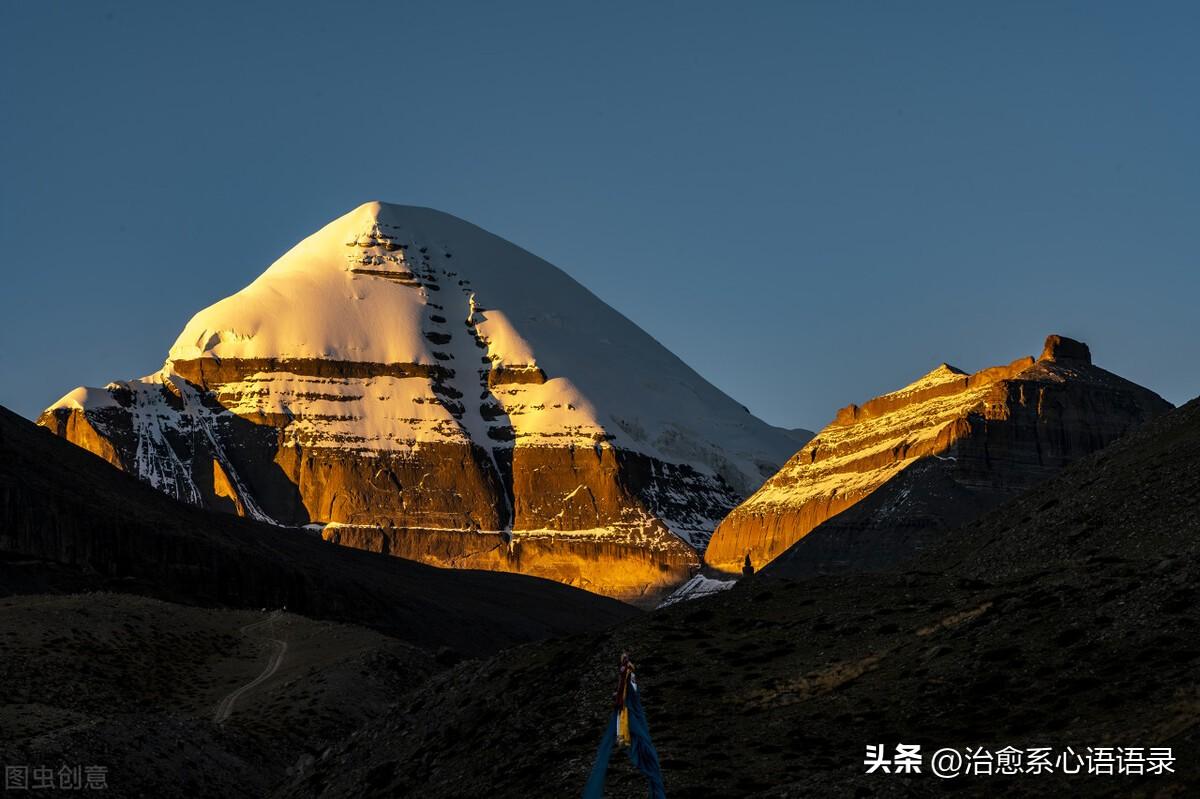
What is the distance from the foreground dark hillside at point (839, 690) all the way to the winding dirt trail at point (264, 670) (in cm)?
3203

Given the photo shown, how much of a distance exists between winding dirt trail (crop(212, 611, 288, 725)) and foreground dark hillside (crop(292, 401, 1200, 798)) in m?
32.0

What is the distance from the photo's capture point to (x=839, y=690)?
193 feet

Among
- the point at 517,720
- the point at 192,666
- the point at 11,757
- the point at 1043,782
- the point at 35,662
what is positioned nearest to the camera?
the point at 1043,782

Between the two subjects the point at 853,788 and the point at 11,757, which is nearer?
the point at 853,788

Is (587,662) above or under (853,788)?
above

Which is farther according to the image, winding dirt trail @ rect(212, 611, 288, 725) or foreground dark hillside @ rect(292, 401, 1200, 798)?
winding dirt trail @ rect(212, 611, 288, 725)

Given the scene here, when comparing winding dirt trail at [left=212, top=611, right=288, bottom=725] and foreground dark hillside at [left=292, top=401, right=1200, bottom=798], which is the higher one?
winding dirt trail at [left=212, top=611, right=288, bottom=725]

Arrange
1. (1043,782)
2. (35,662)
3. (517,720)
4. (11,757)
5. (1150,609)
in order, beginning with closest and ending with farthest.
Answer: (1043,782)
(1150,609)
(517,720)
(11,757)
(35,662)

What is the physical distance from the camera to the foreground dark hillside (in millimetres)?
48500

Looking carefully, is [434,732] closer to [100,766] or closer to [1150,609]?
[100,766]

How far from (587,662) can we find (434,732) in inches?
246

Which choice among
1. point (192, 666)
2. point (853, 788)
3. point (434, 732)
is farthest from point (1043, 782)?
point (192, 666)

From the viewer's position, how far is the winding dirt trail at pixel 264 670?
101312mm

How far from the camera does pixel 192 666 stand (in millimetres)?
117875
